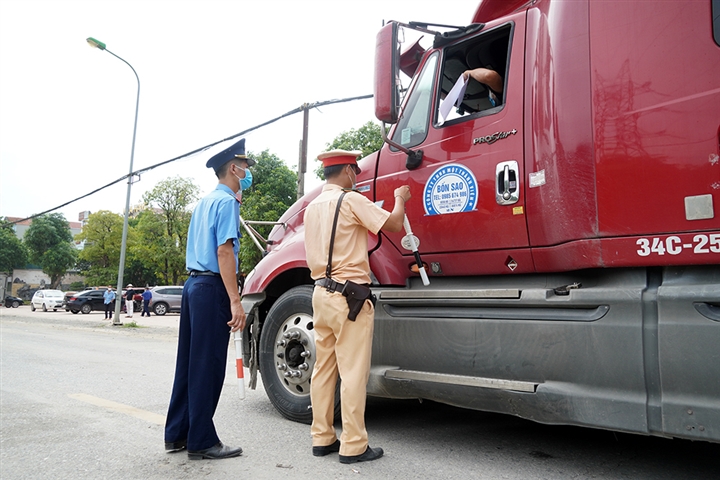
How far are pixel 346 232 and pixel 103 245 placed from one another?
5553 cm

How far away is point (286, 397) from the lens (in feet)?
14.2

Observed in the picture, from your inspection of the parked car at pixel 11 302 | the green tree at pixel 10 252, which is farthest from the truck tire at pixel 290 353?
the green tree at pixel 10 252

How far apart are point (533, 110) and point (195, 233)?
2.18 metres

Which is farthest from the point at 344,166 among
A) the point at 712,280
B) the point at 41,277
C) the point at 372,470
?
the point at 41,277

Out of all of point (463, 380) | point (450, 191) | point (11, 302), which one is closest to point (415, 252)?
point (450, 191)

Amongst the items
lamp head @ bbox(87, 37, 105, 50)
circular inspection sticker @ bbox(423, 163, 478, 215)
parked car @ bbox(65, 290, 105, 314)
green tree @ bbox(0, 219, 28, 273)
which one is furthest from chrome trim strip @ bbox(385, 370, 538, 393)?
green tree @ bbox(0, 219, 28, 273)

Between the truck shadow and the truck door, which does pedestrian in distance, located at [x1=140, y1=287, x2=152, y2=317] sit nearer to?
the truck shadow

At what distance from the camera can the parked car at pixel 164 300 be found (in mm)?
29297

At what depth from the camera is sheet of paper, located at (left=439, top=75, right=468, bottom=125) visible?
3.64 m

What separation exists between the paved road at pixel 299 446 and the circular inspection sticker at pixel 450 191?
152 centimetres

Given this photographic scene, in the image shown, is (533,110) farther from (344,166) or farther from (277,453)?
(277,453)

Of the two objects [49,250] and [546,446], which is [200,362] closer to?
[546,446]

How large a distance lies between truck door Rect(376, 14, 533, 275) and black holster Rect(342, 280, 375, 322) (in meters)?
0.62

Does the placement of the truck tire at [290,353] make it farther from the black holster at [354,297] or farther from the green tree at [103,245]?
the green tree at [103,245]
